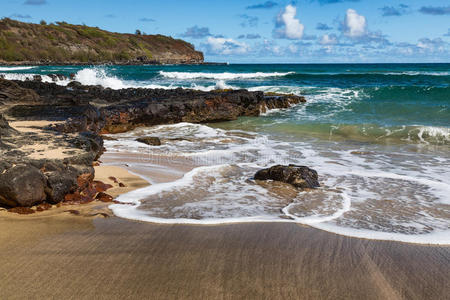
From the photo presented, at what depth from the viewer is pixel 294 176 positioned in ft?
17.5

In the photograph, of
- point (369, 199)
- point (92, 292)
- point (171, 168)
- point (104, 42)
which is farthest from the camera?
point (104, 42)

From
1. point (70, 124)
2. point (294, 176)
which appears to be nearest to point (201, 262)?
point (294, 176)

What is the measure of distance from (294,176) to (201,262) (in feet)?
8.56

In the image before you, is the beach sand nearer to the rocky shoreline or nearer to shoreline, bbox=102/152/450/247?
shoreline, bbox=102/152/450/247

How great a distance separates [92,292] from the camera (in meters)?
2.59

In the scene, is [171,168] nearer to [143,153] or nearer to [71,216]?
[143,153]

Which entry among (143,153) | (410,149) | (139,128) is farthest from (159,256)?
(139,128)

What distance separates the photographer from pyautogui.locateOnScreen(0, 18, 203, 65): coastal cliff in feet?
223

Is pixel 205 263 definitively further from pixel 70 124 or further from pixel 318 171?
pixel 70 124

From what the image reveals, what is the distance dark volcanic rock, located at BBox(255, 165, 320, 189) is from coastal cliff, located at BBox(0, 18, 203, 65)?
6649 cm

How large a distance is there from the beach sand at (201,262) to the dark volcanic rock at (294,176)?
1472 mm

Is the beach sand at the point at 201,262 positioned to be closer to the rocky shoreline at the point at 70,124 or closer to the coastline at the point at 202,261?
the coastline at the point at 202,261

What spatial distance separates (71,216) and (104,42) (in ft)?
302

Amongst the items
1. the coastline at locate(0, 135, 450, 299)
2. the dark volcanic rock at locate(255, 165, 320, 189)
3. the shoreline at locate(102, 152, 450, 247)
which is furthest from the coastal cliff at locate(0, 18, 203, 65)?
the coastline at locate(0, 135, 450, 299)
